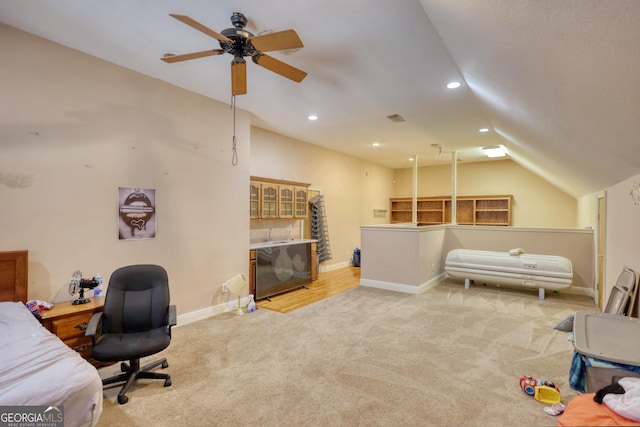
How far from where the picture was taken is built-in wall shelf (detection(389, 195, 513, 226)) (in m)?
8.29

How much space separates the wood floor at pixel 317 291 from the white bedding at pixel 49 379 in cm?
287

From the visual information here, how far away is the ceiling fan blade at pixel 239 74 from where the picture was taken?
2.47 meters

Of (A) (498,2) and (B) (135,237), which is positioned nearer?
(A) (498,2)

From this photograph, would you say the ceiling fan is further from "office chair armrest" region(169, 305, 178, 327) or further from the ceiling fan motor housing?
"office chair armrest" region(169, 305, 178, 327)

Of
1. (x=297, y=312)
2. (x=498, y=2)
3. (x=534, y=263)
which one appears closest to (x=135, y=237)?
(x=297, y=312)

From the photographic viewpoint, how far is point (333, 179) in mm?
7379

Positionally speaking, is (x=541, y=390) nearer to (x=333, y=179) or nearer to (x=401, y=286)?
(x=401, y=286)

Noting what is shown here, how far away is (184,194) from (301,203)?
2.72 metres

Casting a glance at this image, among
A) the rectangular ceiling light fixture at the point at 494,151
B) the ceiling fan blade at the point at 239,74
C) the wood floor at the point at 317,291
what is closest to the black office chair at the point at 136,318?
the ceiling fan blade at the point at 239,74

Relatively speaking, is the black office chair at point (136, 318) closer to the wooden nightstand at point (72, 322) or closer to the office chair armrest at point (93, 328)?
the office chair armrest at point (93, 328)

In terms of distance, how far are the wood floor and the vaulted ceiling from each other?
2962 millimetres

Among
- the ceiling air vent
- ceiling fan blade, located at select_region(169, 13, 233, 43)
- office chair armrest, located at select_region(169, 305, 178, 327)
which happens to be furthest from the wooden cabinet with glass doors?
ceiling fan blade, located at select_region(169, 13, 233, 43)

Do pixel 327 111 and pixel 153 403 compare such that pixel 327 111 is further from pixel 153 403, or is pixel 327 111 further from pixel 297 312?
pixel 153 403

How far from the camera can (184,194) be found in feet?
12.6
